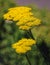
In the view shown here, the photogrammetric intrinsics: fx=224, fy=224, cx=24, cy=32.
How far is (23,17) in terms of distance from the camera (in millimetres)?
1002

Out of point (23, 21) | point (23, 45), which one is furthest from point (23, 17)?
point (23, 45)

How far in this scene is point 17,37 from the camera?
994 mm

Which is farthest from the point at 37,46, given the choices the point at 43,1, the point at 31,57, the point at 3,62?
the point at 43,1

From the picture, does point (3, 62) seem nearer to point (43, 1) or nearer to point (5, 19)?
point (5, 19)

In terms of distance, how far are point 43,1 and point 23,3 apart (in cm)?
10

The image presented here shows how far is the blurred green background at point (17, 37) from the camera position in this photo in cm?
96

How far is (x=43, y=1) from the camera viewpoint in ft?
3.69

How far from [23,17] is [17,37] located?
0.31 ft

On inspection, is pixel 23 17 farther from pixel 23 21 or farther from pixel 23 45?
pixel 23 45

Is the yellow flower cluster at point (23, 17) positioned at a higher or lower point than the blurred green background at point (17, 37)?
higher

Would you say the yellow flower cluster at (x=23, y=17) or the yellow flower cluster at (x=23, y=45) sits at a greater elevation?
the yellow flower cluster at (x=23, y=17)

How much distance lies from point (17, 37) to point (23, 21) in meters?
0.08

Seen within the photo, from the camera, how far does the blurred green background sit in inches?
37.8

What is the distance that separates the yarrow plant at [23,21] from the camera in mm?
934
